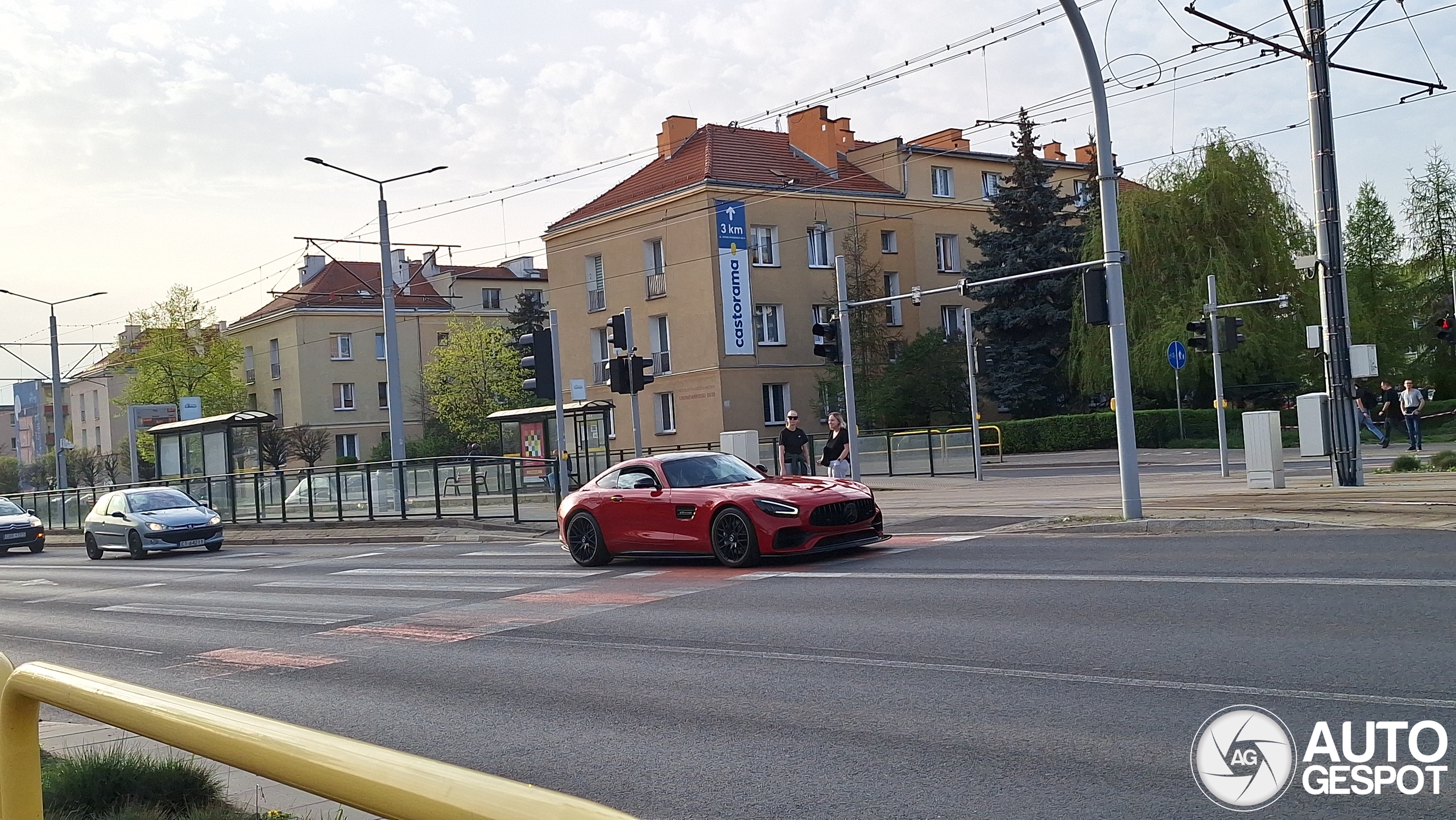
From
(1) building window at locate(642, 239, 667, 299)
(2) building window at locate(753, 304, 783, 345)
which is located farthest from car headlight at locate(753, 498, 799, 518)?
(1) building window at locate(642, 239, 667, 299)

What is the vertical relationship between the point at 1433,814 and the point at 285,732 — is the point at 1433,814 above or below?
below

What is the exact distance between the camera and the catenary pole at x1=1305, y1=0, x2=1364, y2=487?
70.7 feet

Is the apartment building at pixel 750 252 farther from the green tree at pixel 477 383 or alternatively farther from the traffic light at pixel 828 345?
the traffic light at pixel 828 345

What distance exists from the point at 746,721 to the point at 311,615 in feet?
26.8

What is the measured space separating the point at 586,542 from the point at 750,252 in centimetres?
3351

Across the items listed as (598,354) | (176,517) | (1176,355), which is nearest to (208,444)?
(176,517)

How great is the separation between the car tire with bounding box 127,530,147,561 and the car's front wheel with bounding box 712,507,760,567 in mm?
16506

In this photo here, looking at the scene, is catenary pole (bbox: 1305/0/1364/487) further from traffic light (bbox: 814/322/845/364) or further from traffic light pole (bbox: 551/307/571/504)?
traffic light pole (bbox: 551/307/571/504)

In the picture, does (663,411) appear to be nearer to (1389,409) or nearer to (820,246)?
(820,246)

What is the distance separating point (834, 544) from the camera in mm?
15391

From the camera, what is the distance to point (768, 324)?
166 ft

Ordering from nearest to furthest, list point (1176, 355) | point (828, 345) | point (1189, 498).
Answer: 1. point (1189, 498)
2. point (828, 345)
3. point (1176, 355)

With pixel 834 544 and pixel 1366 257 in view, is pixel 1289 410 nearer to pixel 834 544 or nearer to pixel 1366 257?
pixel 1366 257

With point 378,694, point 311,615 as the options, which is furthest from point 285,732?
point 311,615
